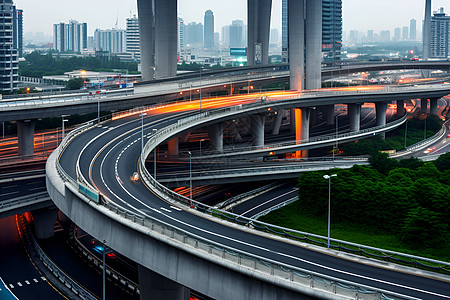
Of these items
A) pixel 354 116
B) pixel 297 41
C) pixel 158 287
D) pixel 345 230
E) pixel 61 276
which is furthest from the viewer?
pixel 297 41

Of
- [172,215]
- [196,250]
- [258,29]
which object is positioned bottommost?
[196,250]

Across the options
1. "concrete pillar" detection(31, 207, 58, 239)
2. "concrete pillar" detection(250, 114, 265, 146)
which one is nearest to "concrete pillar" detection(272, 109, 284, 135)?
"concrete pillar" detection(250, 114, 265, 146)

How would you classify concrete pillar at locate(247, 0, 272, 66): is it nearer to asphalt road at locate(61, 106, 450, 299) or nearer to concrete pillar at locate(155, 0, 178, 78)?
concrete pillar at locate(155, 0, 178, 78)

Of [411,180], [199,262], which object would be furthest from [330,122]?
[199,262]

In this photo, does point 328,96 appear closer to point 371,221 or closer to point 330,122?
point 330,122

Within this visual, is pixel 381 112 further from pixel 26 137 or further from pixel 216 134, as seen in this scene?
pixel 26 137

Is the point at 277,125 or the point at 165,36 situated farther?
the point at 165,36

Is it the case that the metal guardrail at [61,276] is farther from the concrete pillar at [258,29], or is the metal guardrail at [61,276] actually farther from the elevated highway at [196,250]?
the concrete pillar at [258,29]

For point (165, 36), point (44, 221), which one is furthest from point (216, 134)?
point (165, 36)
